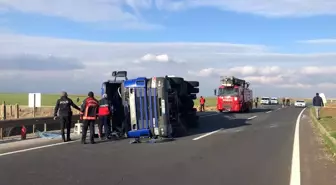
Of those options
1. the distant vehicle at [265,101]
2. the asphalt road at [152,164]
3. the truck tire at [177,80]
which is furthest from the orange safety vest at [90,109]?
the distant vehicle at [265,101]

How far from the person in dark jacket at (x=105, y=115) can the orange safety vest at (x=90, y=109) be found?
40.0 inches

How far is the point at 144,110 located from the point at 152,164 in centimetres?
684

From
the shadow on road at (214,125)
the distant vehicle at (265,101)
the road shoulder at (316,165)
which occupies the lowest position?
the road shoulder at (316,165)

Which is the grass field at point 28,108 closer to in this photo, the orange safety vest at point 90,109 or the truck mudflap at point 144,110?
the truck mudflap at point 144,110

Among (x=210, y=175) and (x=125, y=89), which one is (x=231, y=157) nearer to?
(x=210, y=175)

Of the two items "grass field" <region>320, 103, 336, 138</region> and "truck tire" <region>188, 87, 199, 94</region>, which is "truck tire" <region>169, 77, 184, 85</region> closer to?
"truck tire" <region>188, 87, 199, 94</region>

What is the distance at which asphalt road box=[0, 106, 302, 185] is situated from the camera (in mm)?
9242

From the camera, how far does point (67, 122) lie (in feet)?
56.0

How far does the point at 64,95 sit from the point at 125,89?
2431 millimetres

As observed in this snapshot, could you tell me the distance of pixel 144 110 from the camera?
18172mm

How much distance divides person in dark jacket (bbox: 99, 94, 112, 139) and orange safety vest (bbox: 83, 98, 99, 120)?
1.02m

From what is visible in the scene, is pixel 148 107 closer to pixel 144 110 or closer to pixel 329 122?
pixel 144 110

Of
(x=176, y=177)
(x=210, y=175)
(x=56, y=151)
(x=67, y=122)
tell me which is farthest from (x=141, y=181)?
(x=67, y=122)

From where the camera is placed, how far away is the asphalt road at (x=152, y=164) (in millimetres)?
9242
